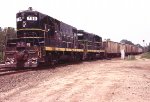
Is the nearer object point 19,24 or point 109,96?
point 109,96

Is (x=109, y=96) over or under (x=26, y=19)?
under

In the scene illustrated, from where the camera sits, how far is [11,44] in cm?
2220

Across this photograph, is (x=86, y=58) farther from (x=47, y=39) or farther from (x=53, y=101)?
(x=53, y=101)

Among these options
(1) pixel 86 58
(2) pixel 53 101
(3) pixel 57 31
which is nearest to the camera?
(2) pixel 53 101

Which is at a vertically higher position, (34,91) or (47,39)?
(47,39)

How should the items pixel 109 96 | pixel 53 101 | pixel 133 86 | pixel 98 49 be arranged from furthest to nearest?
1. pixel 98 49
2. pixel 133 86
3. pixel 109 96
4. pixel 53 101

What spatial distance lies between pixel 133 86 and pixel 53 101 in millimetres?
4512

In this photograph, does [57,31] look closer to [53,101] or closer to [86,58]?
[86,58]

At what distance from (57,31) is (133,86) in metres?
13.5

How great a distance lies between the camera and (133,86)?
1249cm

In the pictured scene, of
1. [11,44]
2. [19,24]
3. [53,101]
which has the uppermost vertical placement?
[19,24]

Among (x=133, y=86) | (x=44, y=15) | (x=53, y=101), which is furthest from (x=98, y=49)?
(x=53, y=101)

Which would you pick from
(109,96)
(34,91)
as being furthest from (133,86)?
(34,91)

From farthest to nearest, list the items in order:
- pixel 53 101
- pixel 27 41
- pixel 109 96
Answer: pixel 27 41, pixel 109 96, pixel 53 101
